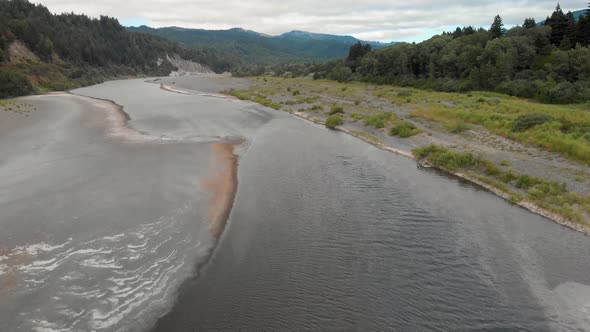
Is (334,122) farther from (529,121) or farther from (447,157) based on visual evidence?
(529,121)

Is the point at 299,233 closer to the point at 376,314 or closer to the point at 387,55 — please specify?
the point at 376,314

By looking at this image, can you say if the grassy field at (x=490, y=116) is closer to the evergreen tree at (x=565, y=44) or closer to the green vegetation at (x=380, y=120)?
the green vegetation at (x=380, y=120)

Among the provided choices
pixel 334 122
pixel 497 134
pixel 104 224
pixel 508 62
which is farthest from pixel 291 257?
pixel 508 62

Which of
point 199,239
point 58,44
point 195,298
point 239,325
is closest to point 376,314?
point 239,325

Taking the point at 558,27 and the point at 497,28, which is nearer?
the point at 558,27

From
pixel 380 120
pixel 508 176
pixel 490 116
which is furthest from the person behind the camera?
pixel 380 120

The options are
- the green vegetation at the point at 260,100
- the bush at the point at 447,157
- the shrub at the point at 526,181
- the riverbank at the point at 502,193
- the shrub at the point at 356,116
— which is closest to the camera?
the riverbank at the point at 502,193

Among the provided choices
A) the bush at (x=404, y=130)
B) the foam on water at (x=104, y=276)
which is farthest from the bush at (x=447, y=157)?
the foam on water at (x=104, y=276)
